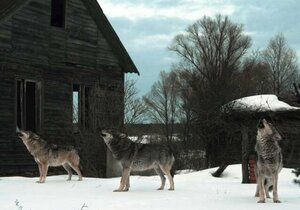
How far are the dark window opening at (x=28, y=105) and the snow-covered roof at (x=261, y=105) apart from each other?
910cm

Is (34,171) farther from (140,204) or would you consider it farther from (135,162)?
(140,204)

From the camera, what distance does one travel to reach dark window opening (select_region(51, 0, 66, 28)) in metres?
24.5

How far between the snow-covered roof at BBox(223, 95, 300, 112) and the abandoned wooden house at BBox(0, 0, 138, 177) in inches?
282

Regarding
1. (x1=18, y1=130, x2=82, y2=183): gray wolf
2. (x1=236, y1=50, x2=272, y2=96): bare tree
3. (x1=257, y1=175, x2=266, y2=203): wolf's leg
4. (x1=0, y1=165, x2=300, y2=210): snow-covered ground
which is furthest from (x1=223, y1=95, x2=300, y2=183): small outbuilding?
(x1=236, y1=50, x2=272, y2=96): bare tree

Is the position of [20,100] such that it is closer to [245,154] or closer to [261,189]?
[245,154]

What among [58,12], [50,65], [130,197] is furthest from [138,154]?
[58,12]

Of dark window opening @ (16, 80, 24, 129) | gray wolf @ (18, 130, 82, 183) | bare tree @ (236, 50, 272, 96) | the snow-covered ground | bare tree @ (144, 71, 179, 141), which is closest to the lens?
the snow-covered ground

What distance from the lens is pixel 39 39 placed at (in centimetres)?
2298

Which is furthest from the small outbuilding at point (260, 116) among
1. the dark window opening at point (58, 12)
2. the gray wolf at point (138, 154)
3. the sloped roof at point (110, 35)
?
the sloped roof at point (110, 35)

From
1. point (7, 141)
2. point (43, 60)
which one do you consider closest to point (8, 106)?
point (7, 141)

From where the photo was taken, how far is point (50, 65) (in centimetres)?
2350

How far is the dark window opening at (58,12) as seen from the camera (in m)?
24.5

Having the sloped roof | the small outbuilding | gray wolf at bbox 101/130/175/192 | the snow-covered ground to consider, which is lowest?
the snow-covered ground

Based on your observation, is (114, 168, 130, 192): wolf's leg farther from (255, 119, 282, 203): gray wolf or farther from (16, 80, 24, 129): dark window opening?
(16, 80, 24, 129): dark window opening
